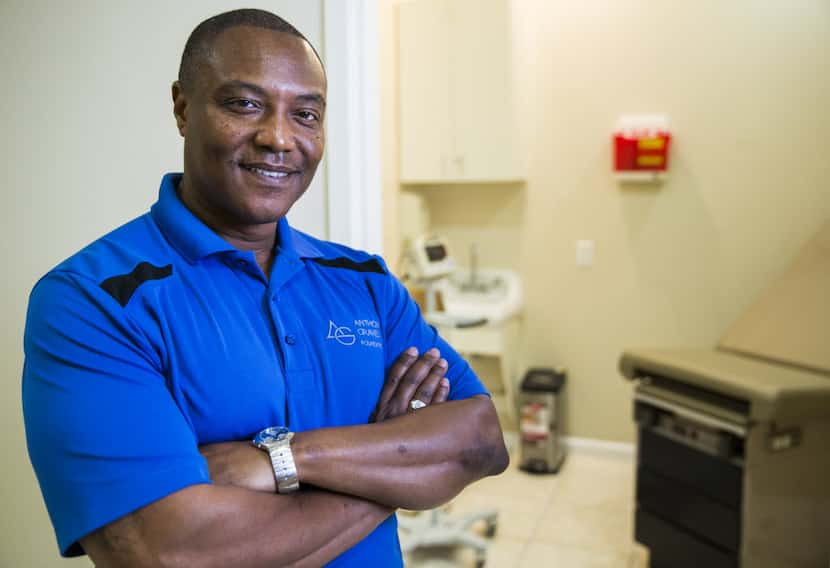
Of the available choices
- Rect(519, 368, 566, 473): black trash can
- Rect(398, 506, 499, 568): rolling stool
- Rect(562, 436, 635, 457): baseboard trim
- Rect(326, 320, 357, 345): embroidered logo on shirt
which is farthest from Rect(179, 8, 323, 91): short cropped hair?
Rect(562, 436, 635, 457): baseboard trim

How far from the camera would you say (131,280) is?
94 centimetres

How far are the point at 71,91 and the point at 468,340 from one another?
2342 mm

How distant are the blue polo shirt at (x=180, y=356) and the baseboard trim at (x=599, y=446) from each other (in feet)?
9.29

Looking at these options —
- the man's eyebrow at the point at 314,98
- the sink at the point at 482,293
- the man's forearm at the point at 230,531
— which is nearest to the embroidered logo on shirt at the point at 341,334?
the man's forearm at the point at 230,531

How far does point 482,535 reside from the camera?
9.91ft

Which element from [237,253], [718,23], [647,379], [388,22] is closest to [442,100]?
[388,22]

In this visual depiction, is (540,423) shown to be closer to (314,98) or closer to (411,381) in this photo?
(411,381)

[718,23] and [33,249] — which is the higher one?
[718,23]

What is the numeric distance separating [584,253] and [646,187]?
465 mm

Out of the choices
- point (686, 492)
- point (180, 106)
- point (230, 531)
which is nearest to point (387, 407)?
point (230, 531)

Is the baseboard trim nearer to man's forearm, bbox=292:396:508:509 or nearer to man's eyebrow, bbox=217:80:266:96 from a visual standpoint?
man's forearm, bbox=292:396:508:509

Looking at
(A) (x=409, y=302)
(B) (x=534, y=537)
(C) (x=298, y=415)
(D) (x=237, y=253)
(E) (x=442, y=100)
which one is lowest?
(B) (x=534, y=537)

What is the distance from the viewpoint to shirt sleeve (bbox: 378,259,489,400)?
1.22m

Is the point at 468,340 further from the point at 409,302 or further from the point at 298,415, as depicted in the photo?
the point at 298,415
